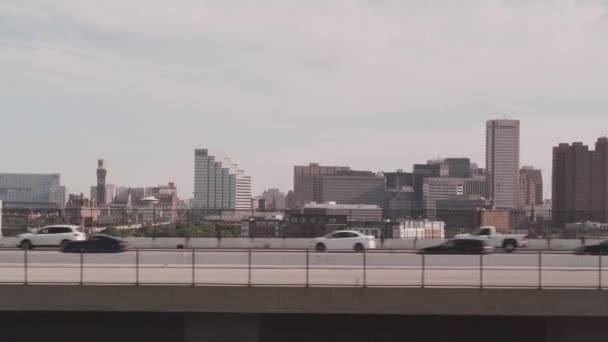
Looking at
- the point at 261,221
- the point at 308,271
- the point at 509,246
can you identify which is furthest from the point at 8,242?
the point at 509,246

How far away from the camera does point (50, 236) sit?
42.3 m

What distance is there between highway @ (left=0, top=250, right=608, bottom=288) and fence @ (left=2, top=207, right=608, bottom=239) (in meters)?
11.2

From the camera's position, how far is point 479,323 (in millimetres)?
22875

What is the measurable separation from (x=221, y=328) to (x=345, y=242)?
2064 cm

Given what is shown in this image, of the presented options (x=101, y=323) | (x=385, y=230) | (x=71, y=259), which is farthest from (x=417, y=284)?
(x=385, y=230)

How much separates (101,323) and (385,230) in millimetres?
26053

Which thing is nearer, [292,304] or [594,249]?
[292,304]

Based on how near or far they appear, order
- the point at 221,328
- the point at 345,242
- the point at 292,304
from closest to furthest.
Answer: the point at 292,304 < the point at 221,328 < the point at 345,242

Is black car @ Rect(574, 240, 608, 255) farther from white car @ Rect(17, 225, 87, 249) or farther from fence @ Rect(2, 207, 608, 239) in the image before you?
white car @ Rect(17, 225, 87, 249)

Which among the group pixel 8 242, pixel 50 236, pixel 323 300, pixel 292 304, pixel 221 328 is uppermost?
pixel 50 236

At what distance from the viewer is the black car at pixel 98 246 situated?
3791 centimetres

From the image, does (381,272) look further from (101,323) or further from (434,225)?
(434,225)

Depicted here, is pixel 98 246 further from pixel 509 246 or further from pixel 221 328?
pixel 509 246

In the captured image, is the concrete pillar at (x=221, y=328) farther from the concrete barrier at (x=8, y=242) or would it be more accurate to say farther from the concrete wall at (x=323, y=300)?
the concrete barrier at (x=8, y=242)
